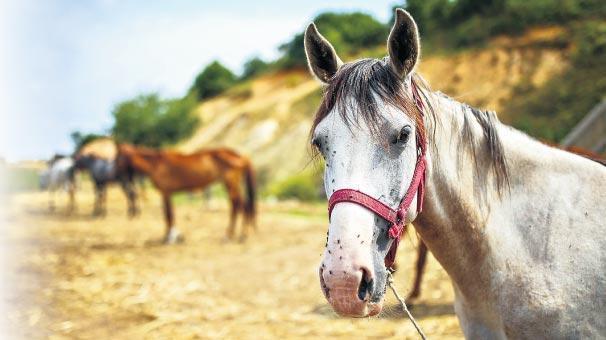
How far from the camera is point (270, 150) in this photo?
3017cm

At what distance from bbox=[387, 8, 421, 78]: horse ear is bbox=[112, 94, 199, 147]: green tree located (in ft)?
135

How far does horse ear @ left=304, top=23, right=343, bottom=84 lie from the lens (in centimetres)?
221

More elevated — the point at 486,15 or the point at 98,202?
the point at 486,15

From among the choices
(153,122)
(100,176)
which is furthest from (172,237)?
(153,122)

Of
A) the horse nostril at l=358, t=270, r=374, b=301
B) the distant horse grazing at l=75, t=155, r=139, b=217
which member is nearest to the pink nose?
the horse nostril at l=358, t=270, r=374, b=301

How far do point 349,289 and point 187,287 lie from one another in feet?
18.9

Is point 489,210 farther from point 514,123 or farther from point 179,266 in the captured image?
point 514,123

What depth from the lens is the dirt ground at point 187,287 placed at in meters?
5.08

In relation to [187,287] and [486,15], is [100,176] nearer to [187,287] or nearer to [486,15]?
[187,287]

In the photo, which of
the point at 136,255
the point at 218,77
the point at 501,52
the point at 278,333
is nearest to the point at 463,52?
the point at 501,52

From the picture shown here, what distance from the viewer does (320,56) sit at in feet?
7.49

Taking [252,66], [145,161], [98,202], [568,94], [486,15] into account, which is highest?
[252,66]

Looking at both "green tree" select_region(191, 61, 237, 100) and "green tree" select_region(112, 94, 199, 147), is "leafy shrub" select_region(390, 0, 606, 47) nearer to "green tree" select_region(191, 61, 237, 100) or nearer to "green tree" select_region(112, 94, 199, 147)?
"green tree" select_region(112, 94, 199, 147)

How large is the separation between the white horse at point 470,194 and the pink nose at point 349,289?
0.02m
